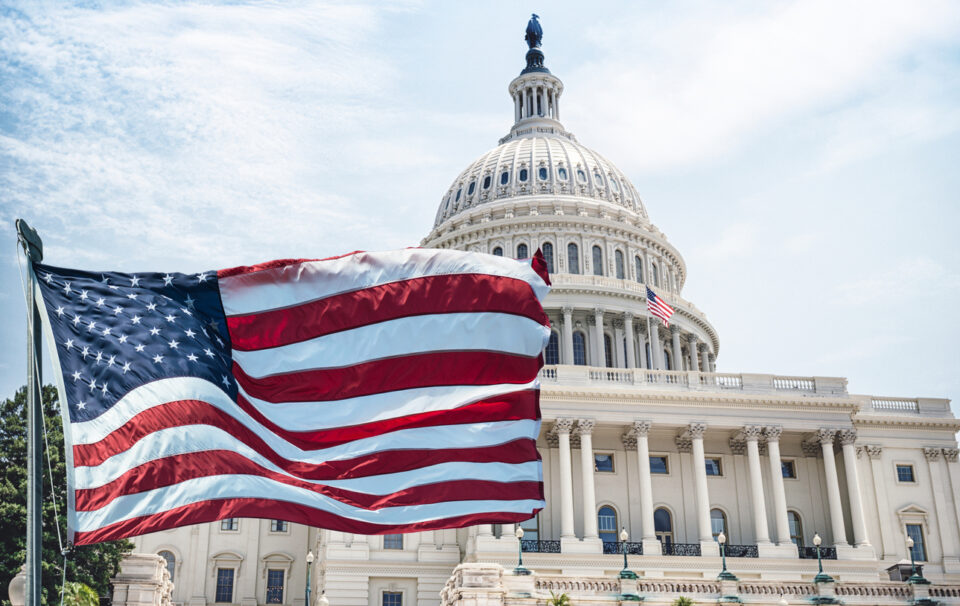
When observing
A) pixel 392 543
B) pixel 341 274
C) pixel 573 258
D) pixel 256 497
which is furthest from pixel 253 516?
pixel 573 258

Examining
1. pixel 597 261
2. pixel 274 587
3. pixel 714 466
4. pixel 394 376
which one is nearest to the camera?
pixel 394 376

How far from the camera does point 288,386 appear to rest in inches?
549

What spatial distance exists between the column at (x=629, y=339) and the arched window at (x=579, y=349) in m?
3.58

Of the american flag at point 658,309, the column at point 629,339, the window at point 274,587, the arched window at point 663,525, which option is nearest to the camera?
the arched window at point 663,525

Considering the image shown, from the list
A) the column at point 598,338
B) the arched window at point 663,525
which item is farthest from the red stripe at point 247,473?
the column at point 598,338

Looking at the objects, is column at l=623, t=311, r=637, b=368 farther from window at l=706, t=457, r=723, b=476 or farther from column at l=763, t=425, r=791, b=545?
column at l=763, t=425, r=791, b=545

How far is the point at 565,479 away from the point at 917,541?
2474 cm

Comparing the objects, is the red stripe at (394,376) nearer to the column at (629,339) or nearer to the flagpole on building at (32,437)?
the flagpole on building at (32,437)

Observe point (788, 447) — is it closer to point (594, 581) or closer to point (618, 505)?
point (618, 505)

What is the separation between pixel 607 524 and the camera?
211 feet

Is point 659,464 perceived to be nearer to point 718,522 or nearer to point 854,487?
point 718,522

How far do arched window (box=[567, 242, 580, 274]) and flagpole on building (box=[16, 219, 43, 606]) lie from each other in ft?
259

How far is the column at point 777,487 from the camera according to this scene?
204 feet

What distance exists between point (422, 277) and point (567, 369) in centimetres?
5070
